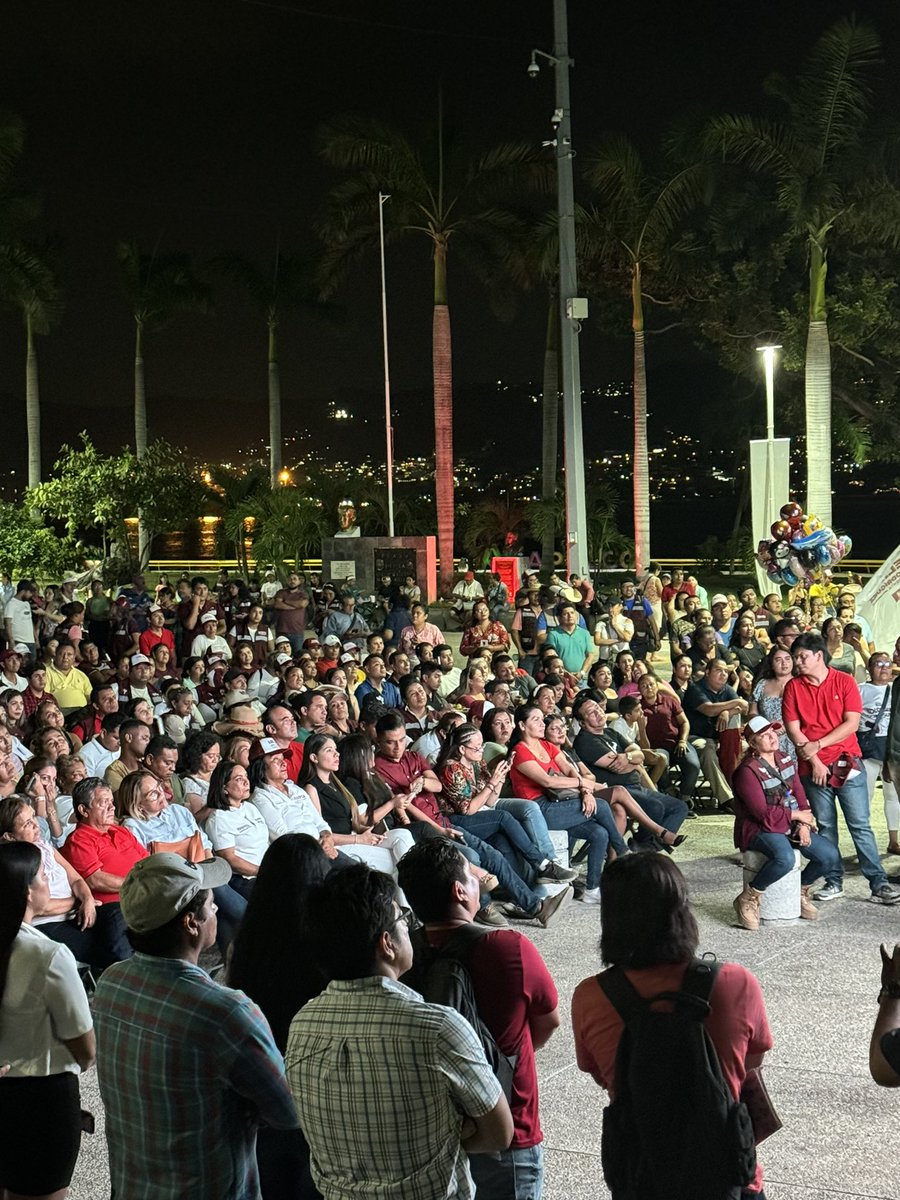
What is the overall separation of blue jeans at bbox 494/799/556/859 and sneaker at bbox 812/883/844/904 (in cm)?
169

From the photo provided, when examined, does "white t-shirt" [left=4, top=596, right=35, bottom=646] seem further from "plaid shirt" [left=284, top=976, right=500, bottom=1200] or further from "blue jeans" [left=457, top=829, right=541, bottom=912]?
"plaid shirt" [left=284, top=976, right=500, bottom=1200]

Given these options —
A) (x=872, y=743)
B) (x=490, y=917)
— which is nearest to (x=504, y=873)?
(x=490, y=917)

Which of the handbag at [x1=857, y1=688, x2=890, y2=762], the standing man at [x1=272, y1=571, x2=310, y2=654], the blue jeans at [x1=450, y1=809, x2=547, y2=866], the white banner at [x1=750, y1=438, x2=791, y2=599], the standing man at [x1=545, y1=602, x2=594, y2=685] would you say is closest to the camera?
the blue jeans at [x1=450, y1=809, x2=547, y2=866]

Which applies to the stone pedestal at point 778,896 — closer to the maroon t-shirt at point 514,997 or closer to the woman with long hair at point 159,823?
the woman with long hair at point 159,823

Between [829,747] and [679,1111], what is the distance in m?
6.37

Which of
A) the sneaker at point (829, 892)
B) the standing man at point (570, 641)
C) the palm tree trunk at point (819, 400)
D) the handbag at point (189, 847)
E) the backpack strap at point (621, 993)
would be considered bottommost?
the sneaker at point (829, 892)

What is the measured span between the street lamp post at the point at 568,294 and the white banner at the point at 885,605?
3935mm

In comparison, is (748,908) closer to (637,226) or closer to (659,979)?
(659,979)

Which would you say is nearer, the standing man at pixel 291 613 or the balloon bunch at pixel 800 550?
the standing man at pixel 291 613

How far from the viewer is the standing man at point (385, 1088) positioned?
2.96 m

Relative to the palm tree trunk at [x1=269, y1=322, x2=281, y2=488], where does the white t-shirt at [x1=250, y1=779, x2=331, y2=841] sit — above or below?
below

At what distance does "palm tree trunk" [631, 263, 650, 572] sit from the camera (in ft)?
108

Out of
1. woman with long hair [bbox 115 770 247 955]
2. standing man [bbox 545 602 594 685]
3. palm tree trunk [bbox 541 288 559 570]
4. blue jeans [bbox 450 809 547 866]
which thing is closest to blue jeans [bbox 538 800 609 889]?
blue jeans [bbox 450 809 547 866]

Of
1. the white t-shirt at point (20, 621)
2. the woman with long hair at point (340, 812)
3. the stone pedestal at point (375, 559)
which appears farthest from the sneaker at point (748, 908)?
the stone pedestal at point (375, 559)
